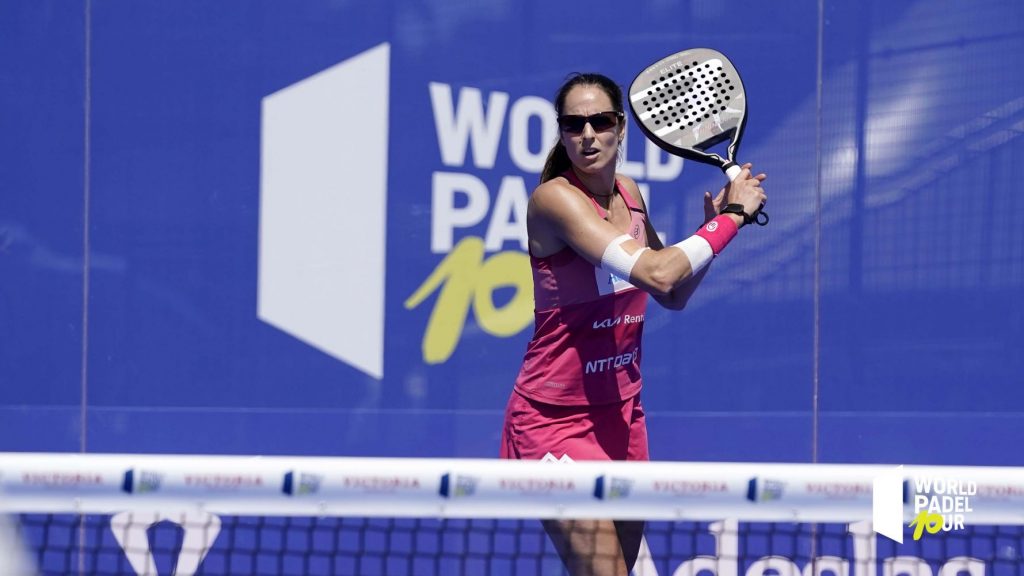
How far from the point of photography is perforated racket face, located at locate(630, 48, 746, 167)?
108 inches

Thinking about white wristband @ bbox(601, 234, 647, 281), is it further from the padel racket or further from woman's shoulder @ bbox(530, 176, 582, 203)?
the padel racket

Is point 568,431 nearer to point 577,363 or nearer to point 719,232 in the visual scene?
point 577,363

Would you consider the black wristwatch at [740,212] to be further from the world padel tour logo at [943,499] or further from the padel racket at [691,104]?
the world padel tour logo at [943,499]

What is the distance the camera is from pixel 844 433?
11.8 feet

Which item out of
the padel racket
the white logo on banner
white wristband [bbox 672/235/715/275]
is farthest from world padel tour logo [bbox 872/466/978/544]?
the white logo on banner

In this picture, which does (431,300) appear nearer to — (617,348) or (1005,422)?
(617,348)

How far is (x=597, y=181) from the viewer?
2729 millimetres

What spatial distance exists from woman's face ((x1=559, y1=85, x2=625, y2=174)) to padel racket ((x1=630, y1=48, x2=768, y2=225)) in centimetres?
14

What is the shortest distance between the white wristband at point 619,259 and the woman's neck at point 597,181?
0.88 ft

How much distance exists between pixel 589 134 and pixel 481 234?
105 centimetres

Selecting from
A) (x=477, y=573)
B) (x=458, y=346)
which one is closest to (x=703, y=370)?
(x=458, y=346)

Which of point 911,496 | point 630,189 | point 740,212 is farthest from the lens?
point 630,189

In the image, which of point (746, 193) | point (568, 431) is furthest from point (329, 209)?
point (746, 193)

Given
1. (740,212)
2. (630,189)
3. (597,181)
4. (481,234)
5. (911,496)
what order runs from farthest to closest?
(481,234)
(630,189)
(597,181)
(740,212)
(911,496)
